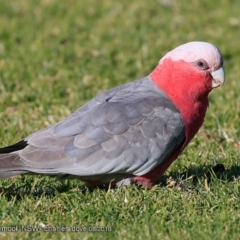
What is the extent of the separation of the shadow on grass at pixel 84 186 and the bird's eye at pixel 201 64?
2.72 ft

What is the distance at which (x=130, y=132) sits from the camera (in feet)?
16.8

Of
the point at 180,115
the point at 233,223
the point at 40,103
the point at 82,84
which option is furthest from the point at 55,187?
the point at 82,84

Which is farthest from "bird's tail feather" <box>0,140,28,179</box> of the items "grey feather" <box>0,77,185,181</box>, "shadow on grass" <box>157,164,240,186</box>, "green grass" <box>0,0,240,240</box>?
"shadow on grass" <box>157,164,240,186</box>

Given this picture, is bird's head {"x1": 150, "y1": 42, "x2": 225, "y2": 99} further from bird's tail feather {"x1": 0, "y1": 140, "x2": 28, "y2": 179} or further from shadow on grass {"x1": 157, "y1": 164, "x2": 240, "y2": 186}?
bird's tail feather {"x1": 0, "y1": 140, "x2": 28, "y2": 179}

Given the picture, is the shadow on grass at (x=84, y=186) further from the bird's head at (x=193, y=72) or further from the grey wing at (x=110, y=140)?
the bird's head at (x=193, y=72)

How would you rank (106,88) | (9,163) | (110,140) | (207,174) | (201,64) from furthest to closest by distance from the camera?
(106,88) < (207,174) < (201,64) < (110,140) < (9,163)

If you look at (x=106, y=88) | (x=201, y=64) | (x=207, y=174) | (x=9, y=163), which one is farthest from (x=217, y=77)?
(x=106, y=88)

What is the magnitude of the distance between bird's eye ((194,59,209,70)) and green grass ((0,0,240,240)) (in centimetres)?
87

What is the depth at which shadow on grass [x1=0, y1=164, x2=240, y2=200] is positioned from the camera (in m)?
5.14

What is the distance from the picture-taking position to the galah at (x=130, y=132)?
16.5 feet

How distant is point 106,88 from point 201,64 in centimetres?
287

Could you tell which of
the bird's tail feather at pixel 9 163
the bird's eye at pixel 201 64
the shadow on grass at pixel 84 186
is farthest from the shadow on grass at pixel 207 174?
the bird's tail feather at pixel 9 163

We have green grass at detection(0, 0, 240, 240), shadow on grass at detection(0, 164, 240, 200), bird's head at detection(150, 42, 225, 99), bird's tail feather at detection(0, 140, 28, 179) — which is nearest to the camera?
green grass at detection(0, 0, 240, 240)

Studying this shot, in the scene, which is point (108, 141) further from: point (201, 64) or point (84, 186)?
point (201, 64)
